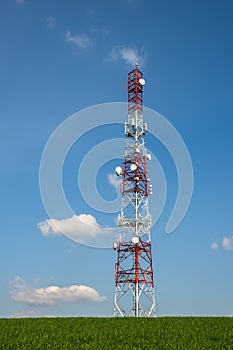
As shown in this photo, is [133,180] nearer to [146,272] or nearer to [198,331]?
[146,272]

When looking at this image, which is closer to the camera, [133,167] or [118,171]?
[133,167]

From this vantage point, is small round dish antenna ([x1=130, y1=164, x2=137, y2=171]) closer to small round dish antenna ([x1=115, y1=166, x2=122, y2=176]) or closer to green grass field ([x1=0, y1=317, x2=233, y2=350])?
small round dish antenna ([x1=115, y1=166, x2=122, y2=176])

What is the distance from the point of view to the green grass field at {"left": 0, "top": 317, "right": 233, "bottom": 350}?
1658cm

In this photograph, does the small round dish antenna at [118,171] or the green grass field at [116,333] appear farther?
the small round dish antenna at [118,171]

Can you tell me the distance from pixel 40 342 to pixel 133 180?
22.1m

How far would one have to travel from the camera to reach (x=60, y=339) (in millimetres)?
17359

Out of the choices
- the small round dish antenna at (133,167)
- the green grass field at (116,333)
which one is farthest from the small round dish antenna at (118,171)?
the green grass field at (116,333)

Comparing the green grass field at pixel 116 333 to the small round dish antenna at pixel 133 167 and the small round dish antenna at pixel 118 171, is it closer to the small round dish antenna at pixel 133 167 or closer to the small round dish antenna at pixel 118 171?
the small round dish antenna at pixel 133 167

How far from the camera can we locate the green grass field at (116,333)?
16.6m

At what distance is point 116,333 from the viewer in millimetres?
18594

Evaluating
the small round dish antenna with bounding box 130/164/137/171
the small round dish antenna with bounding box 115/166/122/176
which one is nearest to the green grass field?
the small round dish antenna with bounding box 130/164/137/171

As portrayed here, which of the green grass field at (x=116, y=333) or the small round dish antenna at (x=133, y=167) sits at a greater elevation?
the small round dish antenna at (x=133, y=167)

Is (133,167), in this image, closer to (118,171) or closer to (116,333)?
(118,171)

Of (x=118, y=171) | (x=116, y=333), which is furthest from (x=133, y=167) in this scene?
(x=116, y=333)
